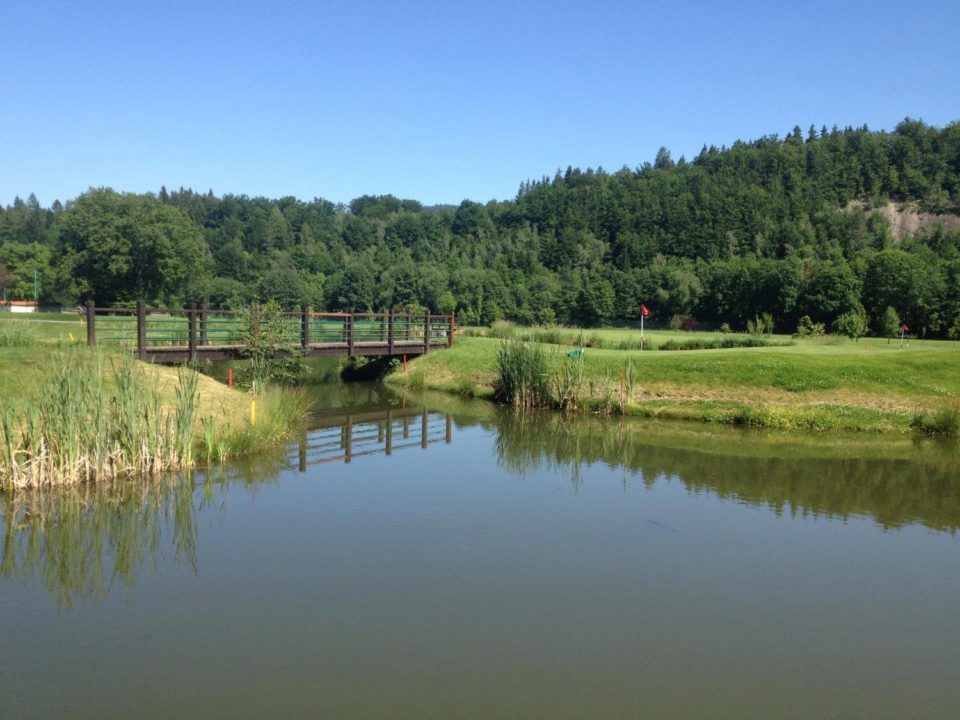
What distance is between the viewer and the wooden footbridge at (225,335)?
20328 mm

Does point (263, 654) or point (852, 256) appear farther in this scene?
point (852, 256)

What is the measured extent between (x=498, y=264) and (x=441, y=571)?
97335 millimetres

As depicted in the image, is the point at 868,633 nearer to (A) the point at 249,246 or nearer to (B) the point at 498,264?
(B) the point at 498,264

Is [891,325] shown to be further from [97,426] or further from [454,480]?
[97,426]

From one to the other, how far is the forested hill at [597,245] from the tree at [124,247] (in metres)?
Answer: 0.17

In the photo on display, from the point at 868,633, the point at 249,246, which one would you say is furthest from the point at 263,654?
the point at 249,246

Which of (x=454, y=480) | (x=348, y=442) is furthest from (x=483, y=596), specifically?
(x=348, y=442)

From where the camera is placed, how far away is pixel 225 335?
2641 cm

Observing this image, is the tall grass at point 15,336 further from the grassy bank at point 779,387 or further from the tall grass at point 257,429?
the grassy bank at point 779,387

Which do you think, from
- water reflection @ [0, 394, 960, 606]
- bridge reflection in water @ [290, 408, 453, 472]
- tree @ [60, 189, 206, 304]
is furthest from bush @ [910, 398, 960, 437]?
tree @ [60, 189, 206, 304]

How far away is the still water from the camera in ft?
20.2

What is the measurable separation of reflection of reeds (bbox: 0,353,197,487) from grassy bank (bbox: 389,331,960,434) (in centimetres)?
1251

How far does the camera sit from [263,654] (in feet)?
21.9

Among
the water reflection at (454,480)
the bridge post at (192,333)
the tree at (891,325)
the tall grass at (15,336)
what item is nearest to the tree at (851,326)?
the tree at (891,325)
